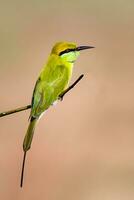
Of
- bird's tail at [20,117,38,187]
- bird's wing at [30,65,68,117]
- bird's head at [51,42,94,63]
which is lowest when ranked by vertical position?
bird's tail at [20,117,38,187]

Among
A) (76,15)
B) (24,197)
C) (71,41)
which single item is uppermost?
(76,15)

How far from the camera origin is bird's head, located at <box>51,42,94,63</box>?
211 cm

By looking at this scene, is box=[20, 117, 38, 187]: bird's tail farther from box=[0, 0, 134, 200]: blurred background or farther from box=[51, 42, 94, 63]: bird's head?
box=[51, 42, 94, 63]: bird's head

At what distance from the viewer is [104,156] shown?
218 cm

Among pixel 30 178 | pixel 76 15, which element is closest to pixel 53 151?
pixel 30 178

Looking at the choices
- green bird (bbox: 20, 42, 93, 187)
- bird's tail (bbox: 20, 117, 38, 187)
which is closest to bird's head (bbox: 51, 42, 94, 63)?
green bird (bbox: 20, 42, 93, 187)

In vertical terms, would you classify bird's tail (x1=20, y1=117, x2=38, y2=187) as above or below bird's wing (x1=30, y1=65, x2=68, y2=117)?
below

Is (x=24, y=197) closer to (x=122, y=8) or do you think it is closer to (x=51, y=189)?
(x=51, y=189)

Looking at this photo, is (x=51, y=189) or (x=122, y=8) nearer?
(x=51, y=189)

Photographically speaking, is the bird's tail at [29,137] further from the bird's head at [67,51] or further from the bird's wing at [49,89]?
the bird's head at [67,51]

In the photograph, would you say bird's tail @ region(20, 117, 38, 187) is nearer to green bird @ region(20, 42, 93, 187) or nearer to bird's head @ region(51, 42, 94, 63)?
green bird @ region(20, 42, 93, 187)

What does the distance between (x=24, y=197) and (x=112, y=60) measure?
751 mm

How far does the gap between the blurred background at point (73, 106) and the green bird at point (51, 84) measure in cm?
3

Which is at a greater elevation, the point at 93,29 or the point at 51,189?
the point at 93,29
